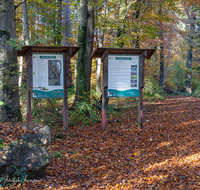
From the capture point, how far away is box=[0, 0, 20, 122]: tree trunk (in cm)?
532

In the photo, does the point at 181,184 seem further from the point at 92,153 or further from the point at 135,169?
the point at 92,153

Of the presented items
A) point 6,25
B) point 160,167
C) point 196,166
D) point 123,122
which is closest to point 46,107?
point 123,122

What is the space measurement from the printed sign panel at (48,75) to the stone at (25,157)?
10.4 feet

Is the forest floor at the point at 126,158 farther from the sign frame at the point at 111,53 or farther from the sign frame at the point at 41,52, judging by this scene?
the sign frame at the point at 41,52

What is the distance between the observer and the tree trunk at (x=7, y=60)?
17.5 ft

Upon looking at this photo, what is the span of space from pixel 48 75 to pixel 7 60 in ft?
7.56

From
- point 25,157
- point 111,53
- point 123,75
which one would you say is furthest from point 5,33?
point 123,75

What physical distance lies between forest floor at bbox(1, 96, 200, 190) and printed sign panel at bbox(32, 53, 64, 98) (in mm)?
1507

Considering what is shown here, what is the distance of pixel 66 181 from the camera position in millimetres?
4496

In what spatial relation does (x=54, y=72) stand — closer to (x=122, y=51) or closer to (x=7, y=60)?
(x=7, y=60)

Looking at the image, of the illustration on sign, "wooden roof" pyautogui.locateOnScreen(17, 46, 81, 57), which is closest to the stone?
the illustration on sign

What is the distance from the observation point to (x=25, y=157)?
4.02m

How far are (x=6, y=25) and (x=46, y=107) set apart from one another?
14.2ft

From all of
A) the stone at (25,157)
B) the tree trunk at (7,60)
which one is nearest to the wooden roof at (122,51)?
the tree trunk at (7,60)
